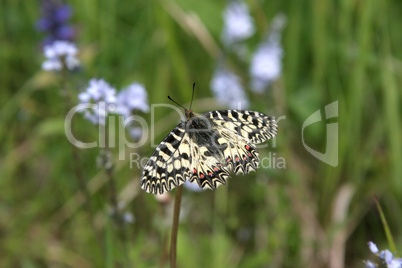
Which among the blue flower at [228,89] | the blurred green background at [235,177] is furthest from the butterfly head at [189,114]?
the blue flower at [228,89]

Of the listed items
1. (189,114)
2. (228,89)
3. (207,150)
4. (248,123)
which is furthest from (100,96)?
(228,89)

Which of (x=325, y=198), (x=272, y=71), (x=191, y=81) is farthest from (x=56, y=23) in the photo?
(x=325, y=198)

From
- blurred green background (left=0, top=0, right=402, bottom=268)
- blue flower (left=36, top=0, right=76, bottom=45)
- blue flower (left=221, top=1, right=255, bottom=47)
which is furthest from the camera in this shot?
blue flower (left=221, top=1, right=255, bottom=47)

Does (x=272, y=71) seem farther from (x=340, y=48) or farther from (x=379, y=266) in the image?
(x=379, y=266)

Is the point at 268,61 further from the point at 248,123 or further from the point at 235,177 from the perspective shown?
the point at 248,123

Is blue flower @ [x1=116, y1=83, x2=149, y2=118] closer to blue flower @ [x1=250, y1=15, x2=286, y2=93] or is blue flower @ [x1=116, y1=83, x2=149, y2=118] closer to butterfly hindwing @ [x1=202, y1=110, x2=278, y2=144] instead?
butterfly hindwing @ [x1=202, y1=110, x2=278, y2=144]

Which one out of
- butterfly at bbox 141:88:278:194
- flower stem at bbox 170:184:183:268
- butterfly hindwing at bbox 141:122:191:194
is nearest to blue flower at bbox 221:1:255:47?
butterfly at bbox 141:88:278:194
